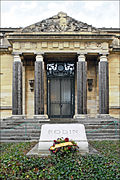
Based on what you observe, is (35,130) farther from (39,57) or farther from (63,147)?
(39,57)

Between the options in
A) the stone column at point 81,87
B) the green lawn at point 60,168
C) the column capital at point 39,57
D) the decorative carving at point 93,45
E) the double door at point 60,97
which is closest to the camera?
the green lawn at point 60,168

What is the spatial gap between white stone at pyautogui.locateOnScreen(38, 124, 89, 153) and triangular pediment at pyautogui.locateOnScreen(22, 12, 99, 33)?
795cm

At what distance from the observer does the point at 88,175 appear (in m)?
4.27

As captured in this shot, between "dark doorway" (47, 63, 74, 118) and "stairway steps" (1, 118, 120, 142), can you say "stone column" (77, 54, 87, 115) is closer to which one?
"stairway steps" (1, 118, 120, 142)

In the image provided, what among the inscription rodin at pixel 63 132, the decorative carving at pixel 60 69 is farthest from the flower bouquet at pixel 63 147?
the decorative carving at pixel 60 69

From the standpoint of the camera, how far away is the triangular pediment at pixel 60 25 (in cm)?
1259

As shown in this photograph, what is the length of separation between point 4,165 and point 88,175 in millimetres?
2164

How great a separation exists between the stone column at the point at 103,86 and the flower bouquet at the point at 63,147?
7032 millimetres

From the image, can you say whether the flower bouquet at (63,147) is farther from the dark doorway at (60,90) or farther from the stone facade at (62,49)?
the dark doorway at (60,90)

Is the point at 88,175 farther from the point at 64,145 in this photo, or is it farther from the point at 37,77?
the point at 37,77

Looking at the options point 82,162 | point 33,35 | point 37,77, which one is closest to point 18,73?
point 37,77

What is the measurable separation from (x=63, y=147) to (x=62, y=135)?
2.36 feet

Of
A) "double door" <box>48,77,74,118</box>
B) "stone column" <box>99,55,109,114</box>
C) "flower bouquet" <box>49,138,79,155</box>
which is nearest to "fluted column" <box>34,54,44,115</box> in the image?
"double door" <box>48,77,74,118</box>

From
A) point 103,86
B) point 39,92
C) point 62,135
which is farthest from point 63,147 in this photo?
point 103,86
